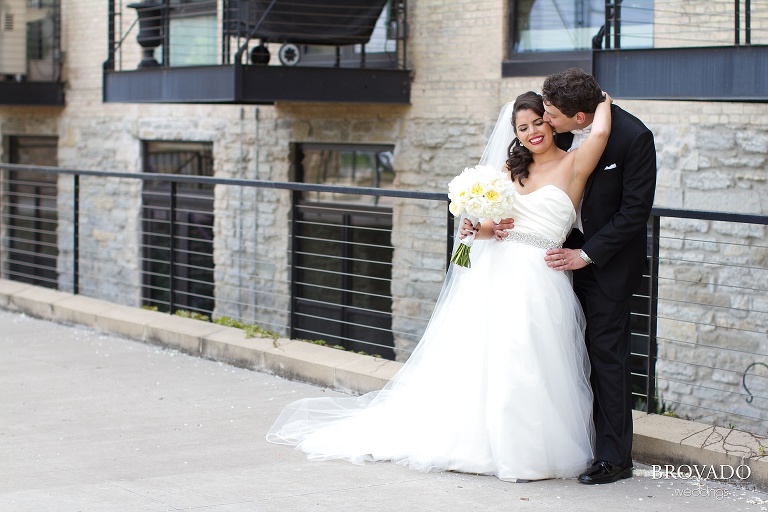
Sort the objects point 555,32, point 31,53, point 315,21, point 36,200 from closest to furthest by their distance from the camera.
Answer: point 555,32 < point 315,21 < point 31,53 < point 36,200

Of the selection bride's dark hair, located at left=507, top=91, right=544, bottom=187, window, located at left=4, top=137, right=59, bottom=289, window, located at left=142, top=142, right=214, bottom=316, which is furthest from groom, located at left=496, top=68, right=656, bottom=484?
window, located at left=4, top=137, right=59, bottom=289

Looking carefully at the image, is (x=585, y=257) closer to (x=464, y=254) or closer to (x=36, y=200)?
(x=464, y=254)

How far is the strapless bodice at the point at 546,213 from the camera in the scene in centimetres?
487

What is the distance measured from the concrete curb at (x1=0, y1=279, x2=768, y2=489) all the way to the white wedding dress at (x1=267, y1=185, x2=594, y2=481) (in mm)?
415

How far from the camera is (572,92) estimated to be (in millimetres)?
4711

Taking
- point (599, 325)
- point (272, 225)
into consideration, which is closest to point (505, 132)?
point (599, 325)

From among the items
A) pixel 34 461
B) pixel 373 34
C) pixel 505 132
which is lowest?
pixel 34 461

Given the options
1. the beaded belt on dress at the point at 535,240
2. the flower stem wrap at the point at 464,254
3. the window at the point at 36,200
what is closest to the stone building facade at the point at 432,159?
the window at the point at 36,200

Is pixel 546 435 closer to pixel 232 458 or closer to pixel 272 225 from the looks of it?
pixel 232 458

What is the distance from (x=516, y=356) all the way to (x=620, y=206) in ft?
2.55

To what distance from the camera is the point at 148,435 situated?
5.64 metres

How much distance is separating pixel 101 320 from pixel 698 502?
5.24 meters

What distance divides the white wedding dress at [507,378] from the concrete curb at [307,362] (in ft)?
1.36

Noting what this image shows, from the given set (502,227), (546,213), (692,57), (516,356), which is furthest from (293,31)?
(516,356)
